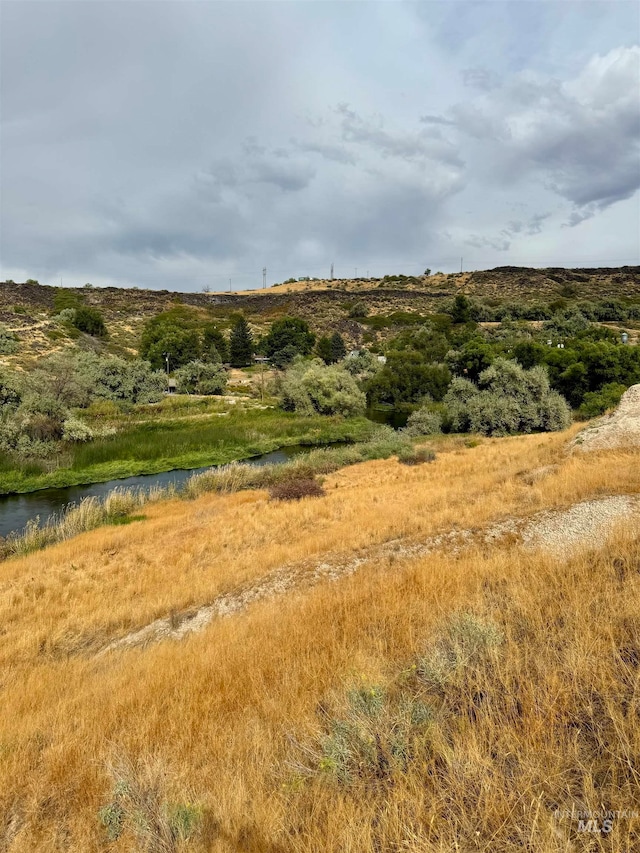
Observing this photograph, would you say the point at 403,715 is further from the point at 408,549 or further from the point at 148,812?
the point at 408,549

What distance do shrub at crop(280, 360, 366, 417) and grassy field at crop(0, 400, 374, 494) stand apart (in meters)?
2.08

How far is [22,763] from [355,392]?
41705 mm

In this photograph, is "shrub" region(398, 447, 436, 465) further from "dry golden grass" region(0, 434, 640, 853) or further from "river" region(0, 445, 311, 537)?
"dry golden grass" region(0, 434, 640, 853)

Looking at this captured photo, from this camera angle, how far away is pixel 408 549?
9734 mm

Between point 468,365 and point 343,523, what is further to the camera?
point 468,365

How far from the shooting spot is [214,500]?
1845 centimetres

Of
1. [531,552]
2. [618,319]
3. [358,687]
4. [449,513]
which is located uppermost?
[618,319]

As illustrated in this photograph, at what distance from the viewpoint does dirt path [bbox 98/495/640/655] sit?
25.7 ft

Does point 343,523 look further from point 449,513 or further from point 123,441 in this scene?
point 123,441

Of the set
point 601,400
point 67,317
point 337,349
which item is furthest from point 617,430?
point 67,317

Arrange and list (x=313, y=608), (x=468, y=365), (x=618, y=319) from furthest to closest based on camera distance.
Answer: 1. (x=618, y=319)
2. (x=468, y=365)
3. (x=313, y=608)

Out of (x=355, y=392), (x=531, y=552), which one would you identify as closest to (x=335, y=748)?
(x=531, y=552)

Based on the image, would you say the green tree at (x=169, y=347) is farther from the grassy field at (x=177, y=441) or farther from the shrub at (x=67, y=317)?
the grassy field at (x=177, y=441)

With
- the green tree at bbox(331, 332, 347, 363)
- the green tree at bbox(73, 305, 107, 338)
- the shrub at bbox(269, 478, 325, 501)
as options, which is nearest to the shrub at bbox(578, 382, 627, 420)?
the shrub at bbox(269, 478, 325, 501)
